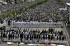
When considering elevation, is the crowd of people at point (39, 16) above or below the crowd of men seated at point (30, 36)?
below

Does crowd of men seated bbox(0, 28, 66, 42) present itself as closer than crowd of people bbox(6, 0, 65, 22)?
Yes

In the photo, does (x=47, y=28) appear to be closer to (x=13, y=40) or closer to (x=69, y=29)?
(x=69, y=29)

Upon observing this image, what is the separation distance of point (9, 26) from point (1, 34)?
5.62m

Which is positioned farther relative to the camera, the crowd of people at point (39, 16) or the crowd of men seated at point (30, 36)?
the crowd of people at point (39, 16)

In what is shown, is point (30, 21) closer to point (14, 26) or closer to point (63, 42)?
point (14, 26)

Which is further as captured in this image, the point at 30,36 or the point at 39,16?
the point at 39,16

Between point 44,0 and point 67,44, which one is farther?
point 44,0

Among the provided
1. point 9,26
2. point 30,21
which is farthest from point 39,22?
point 9,26

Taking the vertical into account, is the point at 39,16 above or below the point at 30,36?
below

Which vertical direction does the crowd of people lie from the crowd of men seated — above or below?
below

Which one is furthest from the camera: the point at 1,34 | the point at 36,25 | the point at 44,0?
the point at 44,0

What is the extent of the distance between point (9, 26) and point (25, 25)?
1612mm

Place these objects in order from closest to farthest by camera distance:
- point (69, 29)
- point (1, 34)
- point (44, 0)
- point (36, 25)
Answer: point (1, 34)
point (69, 29)
point (36, 25)
point (44, 0)

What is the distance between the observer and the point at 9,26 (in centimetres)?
3359
